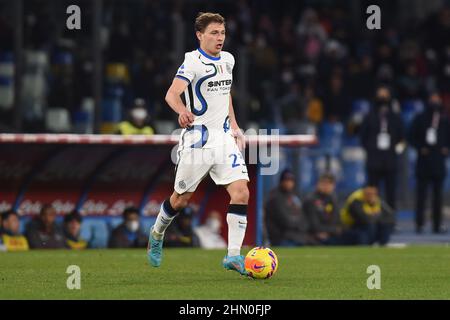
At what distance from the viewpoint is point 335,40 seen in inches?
1098

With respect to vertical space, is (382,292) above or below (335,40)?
below

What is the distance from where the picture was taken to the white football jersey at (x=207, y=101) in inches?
449

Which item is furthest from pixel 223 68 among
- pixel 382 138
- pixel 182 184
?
pixel 382 138

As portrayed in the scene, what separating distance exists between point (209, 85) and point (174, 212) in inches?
48.2

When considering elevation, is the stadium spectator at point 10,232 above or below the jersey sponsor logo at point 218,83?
below

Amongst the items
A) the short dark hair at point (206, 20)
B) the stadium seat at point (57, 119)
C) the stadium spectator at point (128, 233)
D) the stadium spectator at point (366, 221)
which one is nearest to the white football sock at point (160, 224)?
the short dark hair at point (206, 20)

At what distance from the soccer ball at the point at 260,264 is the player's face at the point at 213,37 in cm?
177

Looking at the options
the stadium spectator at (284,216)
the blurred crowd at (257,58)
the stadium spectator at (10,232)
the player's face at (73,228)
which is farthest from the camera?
the blurred crowd at (257,58)

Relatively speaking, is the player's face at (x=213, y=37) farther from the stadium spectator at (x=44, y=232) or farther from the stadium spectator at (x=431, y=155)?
the stadium spectator at (x=431, y=155)

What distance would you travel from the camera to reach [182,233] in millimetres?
17609

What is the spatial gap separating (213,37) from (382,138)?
9.22 metres
